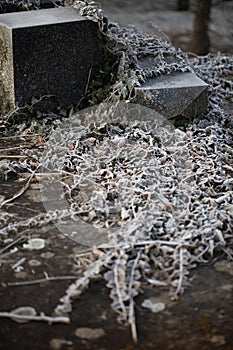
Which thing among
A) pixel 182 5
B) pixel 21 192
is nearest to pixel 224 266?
pixel 21 192

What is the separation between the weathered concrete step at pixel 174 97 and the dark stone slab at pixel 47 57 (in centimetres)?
31

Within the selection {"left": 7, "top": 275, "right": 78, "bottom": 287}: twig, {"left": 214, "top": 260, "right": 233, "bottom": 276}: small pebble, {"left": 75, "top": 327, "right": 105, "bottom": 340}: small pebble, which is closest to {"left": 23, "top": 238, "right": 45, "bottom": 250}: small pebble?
{"left": 7, "top": 275, "right": 78, "bottom": 287}: twig

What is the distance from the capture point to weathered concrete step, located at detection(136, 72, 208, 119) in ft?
8.92

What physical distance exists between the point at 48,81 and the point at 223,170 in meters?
0.90

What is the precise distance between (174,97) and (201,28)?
9.28ft

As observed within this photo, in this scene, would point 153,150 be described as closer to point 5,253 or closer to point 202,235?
point 202,235

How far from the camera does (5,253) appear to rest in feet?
6.31

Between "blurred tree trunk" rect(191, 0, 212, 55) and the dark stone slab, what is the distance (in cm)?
262

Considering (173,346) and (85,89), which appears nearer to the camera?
(173,346)

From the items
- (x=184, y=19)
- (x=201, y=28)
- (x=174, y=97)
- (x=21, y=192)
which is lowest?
(x=184, y=19)

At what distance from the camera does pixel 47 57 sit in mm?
2814

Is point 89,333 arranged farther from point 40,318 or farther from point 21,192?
point 21,192

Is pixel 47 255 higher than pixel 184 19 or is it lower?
higher

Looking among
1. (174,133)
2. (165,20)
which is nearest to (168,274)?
(174,133)
